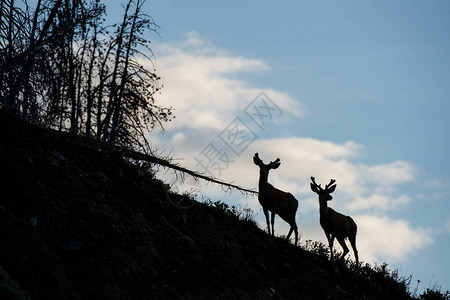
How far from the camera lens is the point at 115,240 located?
8461 millimetres

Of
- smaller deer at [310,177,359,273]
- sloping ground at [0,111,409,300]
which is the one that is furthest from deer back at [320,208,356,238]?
sloping ground at [0,111,409,300]

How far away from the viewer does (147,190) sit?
11.3 meters

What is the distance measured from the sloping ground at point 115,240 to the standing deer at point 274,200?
139 centimetres

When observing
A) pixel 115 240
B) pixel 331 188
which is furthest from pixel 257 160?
pixel 115 240

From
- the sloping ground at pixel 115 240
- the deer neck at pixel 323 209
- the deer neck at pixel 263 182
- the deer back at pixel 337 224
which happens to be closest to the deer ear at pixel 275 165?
the deer neck at pixel 263 182

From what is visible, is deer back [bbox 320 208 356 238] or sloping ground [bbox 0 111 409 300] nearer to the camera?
sloping ground [bbox 0 111 409 300]

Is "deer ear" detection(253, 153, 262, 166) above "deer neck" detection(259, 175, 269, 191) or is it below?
above

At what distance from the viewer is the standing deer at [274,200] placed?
14688mm

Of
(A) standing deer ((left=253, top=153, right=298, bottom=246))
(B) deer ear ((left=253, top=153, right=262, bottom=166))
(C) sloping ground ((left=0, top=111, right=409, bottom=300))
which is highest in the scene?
(B) deer ear ((left=253, top=153, right=262, bottom=166))

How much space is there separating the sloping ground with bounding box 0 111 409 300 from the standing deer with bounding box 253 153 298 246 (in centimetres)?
139

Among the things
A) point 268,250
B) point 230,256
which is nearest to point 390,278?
point 268,250

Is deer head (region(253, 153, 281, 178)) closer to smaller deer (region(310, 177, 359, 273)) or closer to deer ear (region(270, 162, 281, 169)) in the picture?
deer ear (region(270, 162, 281, 169))

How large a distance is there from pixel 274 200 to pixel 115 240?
700 cm

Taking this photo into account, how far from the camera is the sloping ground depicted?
720 cm
